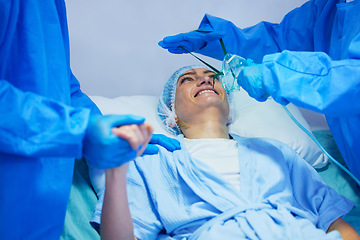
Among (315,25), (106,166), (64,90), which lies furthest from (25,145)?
(315,25)

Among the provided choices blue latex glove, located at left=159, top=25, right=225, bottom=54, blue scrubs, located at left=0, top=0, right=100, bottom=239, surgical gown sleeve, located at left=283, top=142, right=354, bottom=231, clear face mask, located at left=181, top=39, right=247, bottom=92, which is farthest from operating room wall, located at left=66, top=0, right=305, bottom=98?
surgical gown sleeve, located at left=283, top=142, right=354, bottom=231

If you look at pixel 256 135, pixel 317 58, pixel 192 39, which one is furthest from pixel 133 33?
pixel 317 58

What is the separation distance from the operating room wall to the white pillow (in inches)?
8.4

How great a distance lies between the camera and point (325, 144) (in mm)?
1845

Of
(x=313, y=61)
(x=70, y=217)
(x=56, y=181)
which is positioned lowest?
(x=70, y=217)

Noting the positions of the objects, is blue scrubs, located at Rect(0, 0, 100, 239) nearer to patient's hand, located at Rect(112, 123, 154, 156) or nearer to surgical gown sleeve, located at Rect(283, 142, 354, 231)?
patient's hand, located at Rect(112, 123, 154, 156)

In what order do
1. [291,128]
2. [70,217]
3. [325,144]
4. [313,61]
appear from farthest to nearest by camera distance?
[325,144], [291,128], [70,217], [313,61]

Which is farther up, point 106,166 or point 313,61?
point 313,61

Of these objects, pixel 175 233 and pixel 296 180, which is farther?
pixel 296 180

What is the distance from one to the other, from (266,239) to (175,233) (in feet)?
1.01

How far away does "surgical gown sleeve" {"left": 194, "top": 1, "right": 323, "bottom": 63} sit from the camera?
1.55m

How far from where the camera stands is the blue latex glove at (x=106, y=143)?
689 millimetres

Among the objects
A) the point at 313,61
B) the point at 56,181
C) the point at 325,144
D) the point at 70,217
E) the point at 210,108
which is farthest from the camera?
the point at 325,144

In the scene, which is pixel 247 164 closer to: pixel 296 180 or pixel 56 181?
pixel 296 180
